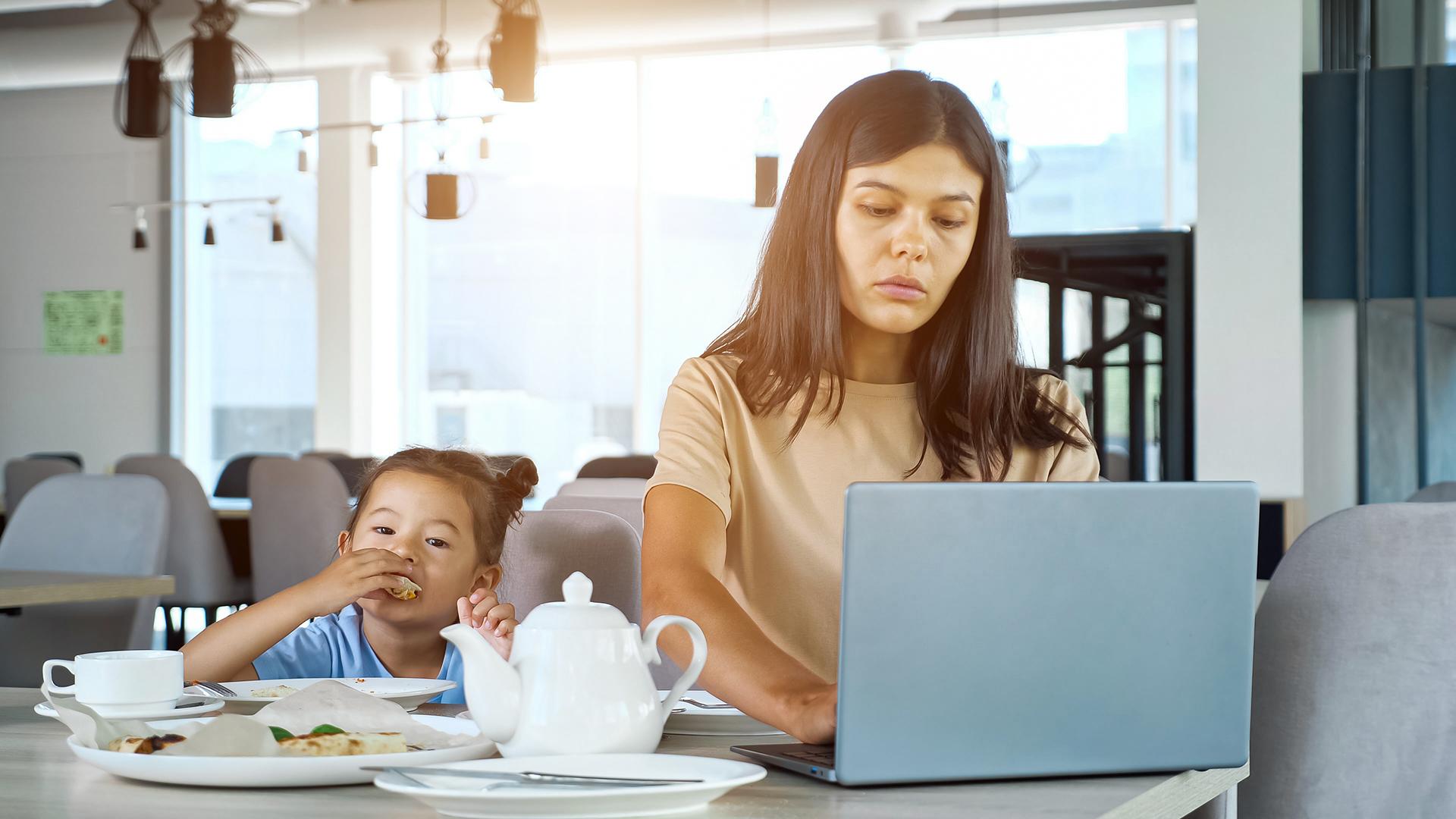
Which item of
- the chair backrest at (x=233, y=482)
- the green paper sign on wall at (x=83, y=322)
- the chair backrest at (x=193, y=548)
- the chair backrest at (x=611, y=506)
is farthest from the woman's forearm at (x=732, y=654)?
the green paper sign on wall at (x=83, y=322)

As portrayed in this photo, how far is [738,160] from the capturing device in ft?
24.1

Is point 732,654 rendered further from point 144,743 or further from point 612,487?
point 612,487

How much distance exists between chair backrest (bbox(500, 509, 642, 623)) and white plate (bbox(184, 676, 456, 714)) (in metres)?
0.39

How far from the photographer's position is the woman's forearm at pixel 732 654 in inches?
38.5

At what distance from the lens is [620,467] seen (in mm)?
3961

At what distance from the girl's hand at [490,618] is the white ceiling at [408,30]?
4.78 meters

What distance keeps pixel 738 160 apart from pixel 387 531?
234 inches

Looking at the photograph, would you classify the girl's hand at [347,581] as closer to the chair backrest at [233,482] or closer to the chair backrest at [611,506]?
the chair backrest at [611,506]

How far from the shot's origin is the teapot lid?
852mm

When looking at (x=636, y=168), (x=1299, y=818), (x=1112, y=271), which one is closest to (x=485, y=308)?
(x=636, y=168)

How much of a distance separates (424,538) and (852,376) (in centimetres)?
52

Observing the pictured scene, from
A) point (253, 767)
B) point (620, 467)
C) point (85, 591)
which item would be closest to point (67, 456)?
point (620, 467)

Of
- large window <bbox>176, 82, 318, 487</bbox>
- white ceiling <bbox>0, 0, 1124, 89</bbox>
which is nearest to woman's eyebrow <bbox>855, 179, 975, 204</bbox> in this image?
white ceiling <bbox>0, 0, 1124, 89</bbox>

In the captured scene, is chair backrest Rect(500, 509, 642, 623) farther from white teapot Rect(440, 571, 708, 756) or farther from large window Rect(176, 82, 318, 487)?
large window Rect(176, 82, 318, 487)
